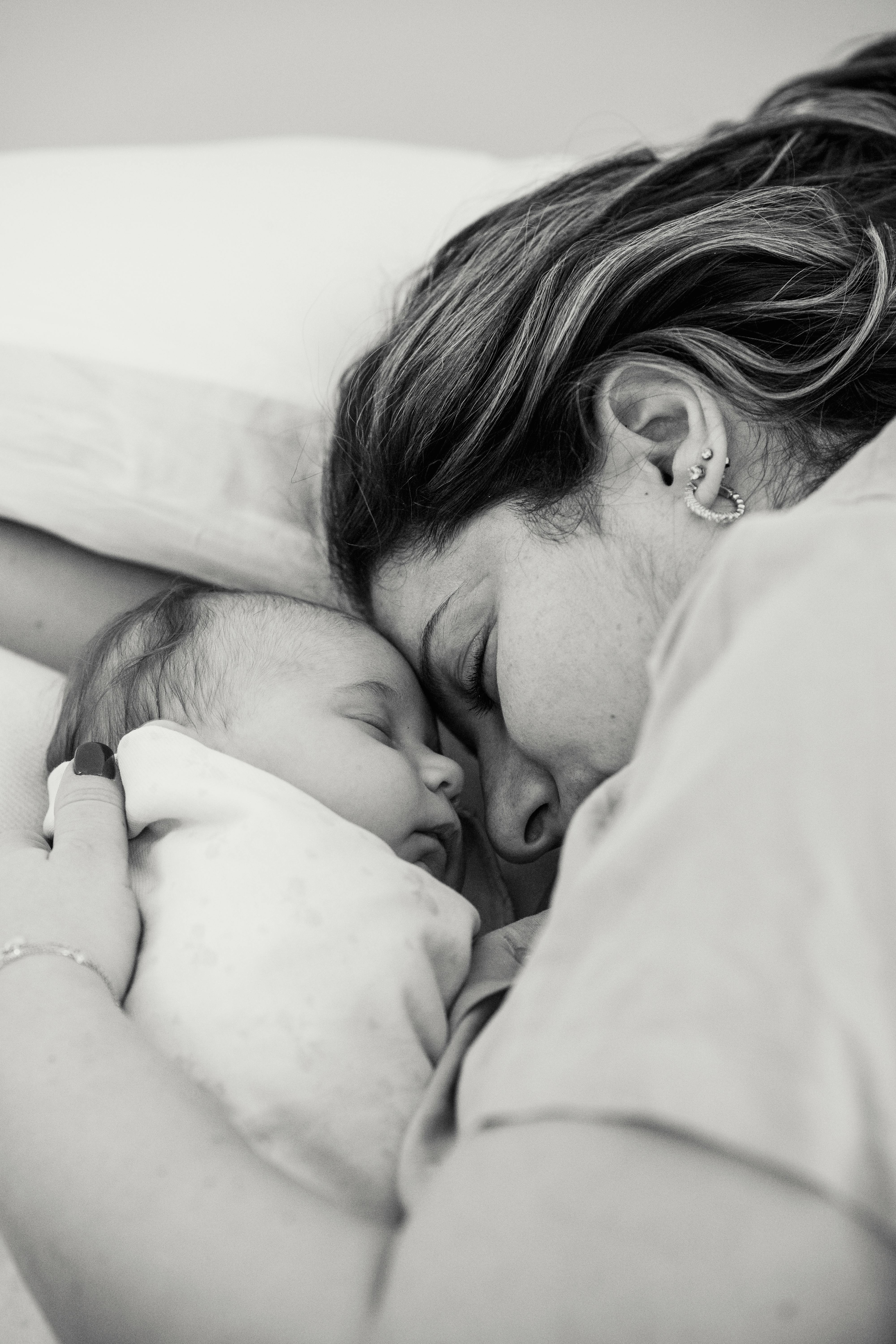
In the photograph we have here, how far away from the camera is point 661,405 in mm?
912

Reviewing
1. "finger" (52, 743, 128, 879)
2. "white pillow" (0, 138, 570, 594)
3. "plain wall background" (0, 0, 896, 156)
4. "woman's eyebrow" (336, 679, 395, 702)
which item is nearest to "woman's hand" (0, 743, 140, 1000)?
"finger" (52, 743, 128, 879)

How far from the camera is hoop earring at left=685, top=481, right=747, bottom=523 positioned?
0.86 m

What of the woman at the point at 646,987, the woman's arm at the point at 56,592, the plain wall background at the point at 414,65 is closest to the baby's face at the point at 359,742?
the woman at the point at 646,987

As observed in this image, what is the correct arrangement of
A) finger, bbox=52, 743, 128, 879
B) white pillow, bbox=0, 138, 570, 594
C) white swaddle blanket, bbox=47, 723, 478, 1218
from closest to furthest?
1. white swaddle blanket, bbox=47, 723, 478, 1218
2. finger, bbox=52, 743, 128, 879
3. white pillow, bbox=0, 138, 570, 594

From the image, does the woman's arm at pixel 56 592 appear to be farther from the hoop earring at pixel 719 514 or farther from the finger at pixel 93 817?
the hoop earring at pixel 719 514

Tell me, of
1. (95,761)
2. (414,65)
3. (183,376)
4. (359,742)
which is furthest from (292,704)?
(414,65)

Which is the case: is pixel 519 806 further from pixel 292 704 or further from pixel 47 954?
pixel 47 954

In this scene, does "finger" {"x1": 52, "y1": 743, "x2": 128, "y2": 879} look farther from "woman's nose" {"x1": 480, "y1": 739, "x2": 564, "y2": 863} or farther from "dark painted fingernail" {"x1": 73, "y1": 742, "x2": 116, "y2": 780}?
"woman's nose" {"x1": 480, "y1": 739, "x2": 564, "y2": 863}

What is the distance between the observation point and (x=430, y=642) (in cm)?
100

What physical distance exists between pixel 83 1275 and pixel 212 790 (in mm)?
368

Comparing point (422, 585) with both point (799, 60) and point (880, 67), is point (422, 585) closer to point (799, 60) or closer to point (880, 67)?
point (880, 67)

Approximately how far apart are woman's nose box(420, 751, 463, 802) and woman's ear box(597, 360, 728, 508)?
0.32m

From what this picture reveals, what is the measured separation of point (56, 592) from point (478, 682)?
25.4 inches

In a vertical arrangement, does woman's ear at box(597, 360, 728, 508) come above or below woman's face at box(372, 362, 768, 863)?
above
